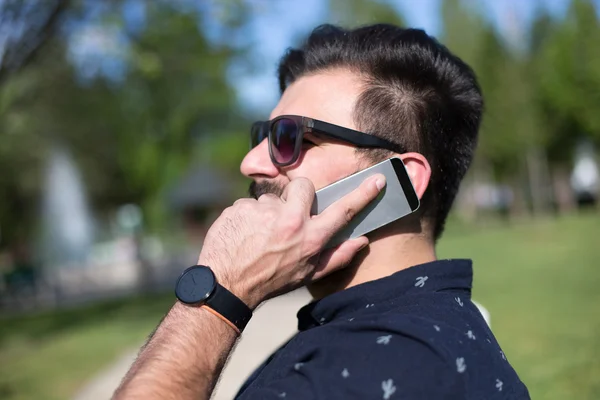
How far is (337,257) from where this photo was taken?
6.36ft

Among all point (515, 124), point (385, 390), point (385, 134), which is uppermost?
point (515, 124)

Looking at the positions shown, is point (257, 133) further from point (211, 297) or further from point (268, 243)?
point (211, 297)

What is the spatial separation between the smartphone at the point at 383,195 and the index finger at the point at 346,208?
0.10 feet

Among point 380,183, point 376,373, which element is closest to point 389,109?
point 380,183

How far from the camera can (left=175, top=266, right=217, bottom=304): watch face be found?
5.35 ft

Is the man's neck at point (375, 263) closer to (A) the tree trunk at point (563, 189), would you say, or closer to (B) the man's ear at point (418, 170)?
(B) the man's ear at point (418, 170)

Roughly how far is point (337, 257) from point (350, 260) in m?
0.06

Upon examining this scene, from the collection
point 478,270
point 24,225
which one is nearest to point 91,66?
point 478,270

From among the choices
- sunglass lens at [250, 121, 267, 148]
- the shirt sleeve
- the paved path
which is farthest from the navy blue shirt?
the paved path

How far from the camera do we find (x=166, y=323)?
1647mm

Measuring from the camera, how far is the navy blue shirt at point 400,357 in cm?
147

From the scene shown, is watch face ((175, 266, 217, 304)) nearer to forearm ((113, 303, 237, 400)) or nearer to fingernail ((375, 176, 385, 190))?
forearm ((113, 303, 237, 400))

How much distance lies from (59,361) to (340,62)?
8455 mm

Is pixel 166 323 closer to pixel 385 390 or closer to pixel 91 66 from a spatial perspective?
pixel 385 390
